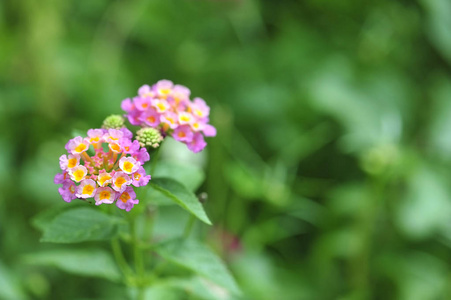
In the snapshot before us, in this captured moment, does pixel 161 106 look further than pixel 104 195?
Yes

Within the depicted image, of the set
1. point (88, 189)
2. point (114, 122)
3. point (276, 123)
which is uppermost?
point (276, 123)

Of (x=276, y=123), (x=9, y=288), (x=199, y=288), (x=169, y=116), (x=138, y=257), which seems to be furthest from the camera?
(x=276, y=123)

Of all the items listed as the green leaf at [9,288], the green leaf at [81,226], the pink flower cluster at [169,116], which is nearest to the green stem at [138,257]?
the green leaf at [81,226]

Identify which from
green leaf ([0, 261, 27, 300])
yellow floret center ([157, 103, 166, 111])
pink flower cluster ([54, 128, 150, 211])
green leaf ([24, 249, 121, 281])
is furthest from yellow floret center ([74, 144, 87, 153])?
green leaf ([0, 261, 27, 300])

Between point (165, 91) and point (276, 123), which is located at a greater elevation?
point (276, 123)

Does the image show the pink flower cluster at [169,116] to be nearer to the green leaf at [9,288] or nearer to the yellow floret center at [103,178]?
the yellow floret center at [103,178]

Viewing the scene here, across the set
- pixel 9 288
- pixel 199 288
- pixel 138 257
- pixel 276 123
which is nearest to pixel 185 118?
pixel 138 257

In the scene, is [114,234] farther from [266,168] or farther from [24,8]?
[24,8]

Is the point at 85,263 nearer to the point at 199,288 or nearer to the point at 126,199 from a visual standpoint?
the point at 199,288
